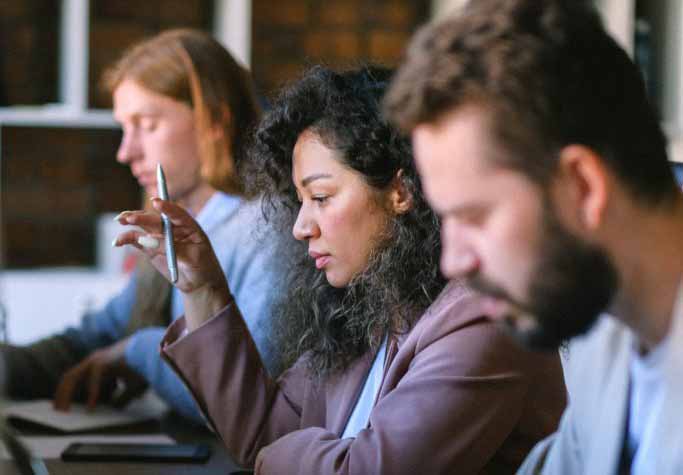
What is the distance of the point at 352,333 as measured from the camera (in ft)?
4.98

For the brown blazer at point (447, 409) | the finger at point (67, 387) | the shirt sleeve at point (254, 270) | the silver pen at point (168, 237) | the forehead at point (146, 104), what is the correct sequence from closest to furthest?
the brown blazer at point (447, 409), the silver pen at point (168, 237), the shirt sleeve at point (254, 270), the finger at point (67, 387), the forehead at point (146, 104)

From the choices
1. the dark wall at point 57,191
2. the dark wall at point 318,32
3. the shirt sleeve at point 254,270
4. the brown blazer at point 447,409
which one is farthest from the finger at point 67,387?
the dark wall at point 318,32

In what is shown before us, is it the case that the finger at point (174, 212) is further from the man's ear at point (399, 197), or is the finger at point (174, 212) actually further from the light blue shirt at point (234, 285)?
the man's ear at point (399, 197)

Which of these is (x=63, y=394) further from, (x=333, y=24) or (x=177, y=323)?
(x=333, y=24)

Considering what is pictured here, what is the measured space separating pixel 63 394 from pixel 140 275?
1.36 ft

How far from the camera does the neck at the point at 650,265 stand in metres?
0.89

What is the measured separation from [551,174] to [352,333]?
2.33 ft

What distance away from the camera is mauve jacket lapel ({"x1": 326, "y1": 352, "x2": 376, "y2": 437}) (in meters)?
1.46

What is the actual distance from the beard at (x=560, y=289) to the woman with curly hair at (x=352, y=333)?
12.9 inches

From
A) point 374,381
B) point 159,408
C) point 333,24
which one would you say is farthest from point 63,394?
point 333,24

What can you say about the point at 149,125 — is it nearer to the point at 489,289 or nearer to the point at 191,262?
the point at 191,262

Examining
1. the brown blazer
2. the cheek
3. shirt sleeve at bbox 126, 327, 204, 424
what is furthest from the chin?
the cheek

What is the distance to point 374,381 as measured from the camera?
4.80ft

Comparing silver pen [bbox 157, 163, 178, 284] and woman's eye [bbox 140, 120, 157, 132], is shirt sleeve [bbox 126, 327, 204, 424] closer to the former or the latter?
silver pen [bbox 157, 163, 178, 284]
